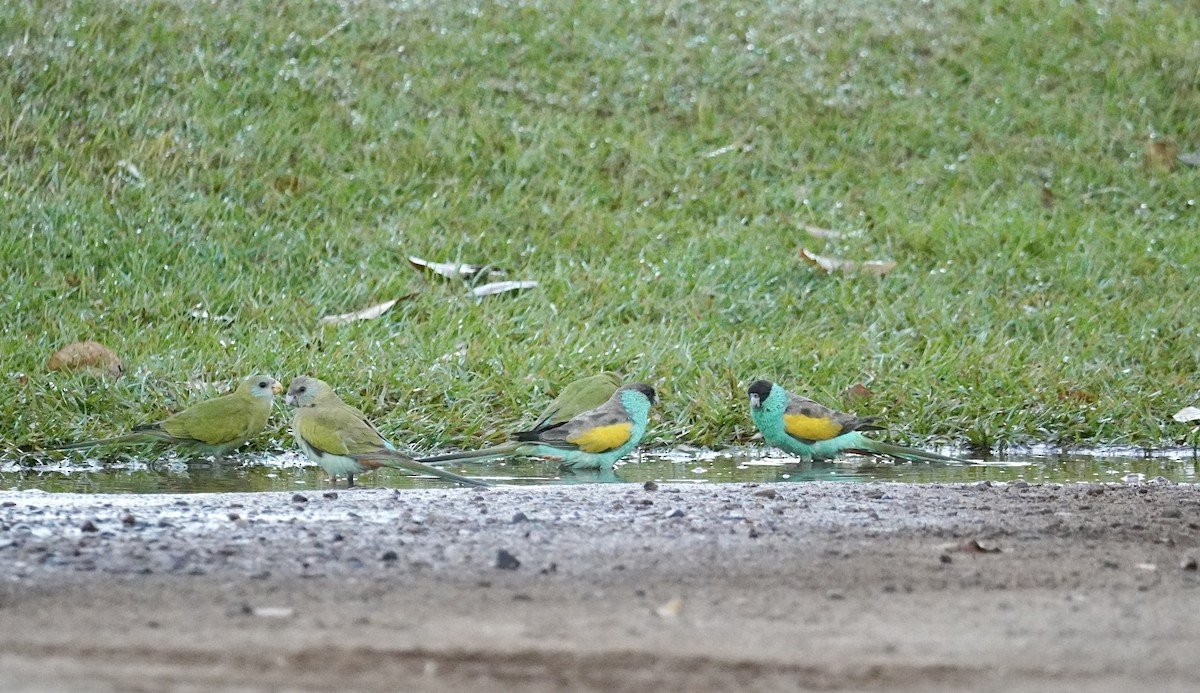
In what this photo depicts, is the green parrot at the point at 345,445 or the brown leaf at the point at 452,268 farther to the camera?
the brown leaf at the point at 452,268

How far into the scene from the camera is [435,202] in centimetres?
971

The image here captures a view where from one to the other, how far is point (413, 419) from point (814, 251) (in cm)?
359

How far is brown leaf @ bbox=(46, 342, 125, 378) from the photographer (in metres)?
7.04

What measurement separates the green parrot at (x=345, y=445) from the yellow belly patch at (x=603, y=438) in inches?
23.7

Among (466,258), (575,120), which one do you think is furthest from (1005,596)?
(575,120)

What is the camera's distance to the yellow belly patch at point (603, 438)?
620cm

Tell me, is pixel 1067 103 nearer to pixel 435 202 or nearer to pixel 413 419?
pixel 435 202

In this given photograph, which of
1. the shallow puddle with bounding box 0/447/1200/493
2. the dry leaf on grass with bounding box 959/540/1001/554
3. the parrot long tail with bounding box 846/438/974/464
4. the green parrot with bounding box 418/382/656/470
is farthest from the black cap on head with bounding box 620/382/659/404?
the dry leaf on grass with bounding box 959/540/1001/554

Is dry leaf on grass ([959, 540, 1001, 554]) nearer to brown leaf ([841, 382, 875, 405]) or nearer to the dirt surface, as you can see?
the dirt surface

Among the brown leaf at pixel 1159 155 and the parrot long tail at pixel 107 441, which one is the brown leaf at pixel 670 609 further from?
the brown leaf at pixel 1159 155

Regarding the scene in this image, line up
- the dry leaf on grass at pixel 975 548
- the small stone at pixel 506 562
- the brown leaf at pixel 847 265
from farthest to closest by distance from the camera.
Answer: the brown leaf at pixel 847 265, the dry leaf on grass at pixel 975 548, the small stone at pixel 506 562

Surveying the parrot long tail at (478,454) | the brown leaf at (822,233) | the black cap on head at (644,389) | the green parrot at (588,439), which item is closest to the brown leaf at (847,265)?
the brown leaf at (822,233)

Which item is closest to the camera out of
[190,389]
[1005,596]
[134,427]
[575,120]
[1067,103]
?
[1005,596]

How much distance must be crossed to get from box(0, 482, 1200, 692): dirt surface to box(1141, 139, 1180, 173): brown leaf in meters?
6.68
